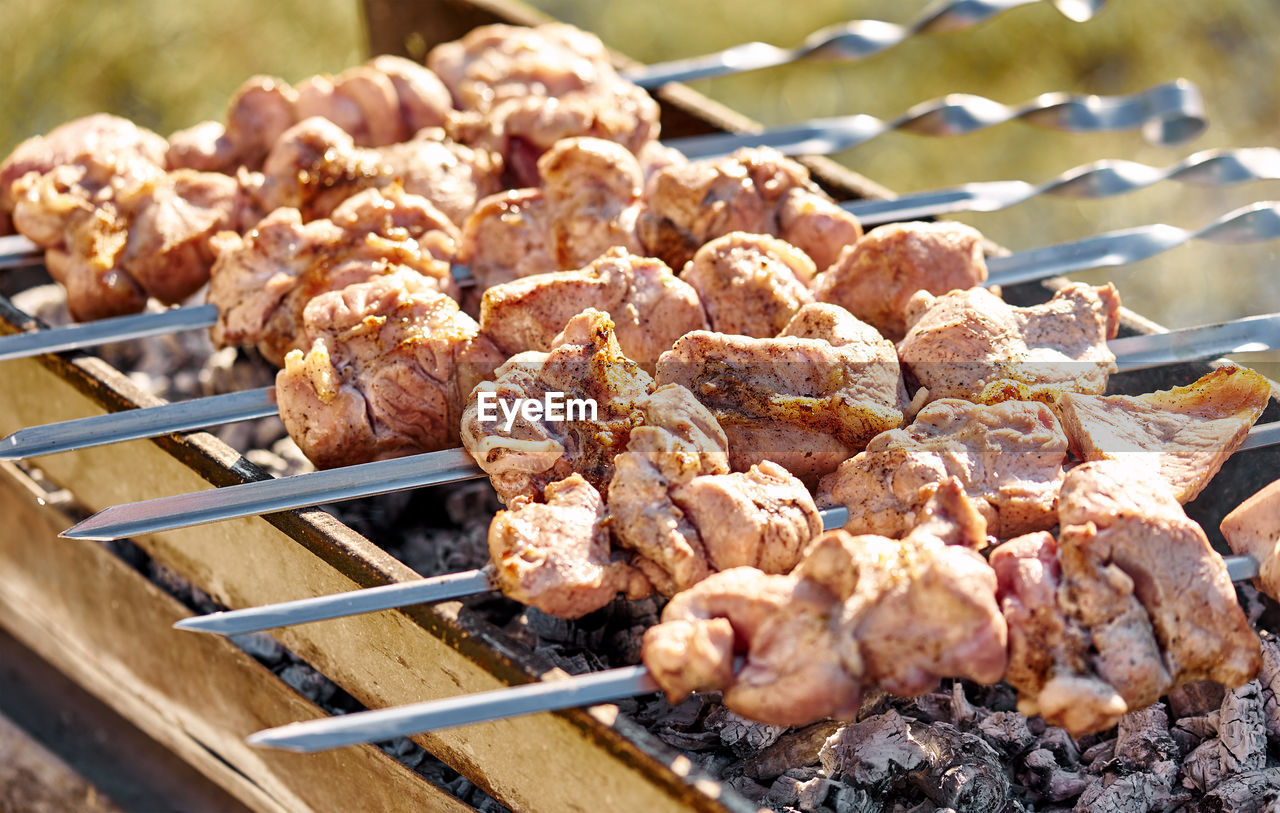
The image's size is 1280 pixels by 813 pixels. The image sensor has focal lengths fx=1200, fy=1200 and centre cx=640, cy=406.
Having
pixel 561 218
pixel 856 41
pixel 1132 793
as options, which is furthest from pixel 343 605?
pixel 856 41

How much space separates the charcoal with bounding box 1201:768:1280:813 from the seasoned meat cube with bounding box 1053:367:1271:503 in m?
0.58

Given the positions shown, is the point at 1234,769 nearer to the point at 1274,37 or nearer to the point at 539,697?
the point at 539,697

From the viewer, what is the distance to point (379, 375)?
2527 mm

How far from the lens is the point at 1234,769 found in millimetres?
2393

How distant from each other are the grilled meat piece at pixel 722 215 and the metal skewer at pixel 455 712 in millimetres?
1298

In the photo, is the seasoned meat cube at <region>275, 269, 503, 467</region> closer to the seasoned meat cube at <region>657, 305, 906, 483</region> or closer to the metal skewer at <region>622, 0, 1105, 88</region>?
the seasoned meat cube at <region>657, 305, 906, 483</region>

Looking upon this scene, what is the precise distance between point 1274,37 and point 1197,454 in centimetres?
543

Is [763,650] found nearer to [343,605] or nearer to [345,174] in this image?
[343,605]

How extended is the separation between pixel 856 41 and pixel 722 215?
121 cm

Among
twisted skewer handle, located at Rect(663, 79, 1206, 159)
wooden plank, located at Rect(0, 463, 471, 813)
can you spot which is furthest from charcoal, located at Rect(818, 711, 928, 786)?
twisted skewer handle, located at Rect(663, 79, 1206, 159)

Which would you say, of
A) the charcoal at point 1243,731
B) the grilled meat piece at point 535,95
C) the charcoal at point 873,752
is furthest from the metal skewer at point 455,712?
the grilled meat piece at point 535,95

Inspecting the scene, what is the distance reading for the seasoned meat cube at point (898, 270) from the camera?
2664mm

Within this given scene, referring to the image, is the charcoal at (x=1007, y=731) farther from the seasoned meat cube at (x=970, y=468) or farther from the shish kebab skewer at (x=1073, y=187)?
A: the shish kebab skewer at (x=1073, y=187)

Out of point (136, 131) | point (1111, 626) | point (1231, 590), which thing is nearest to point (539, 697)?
point (1111, 626)
